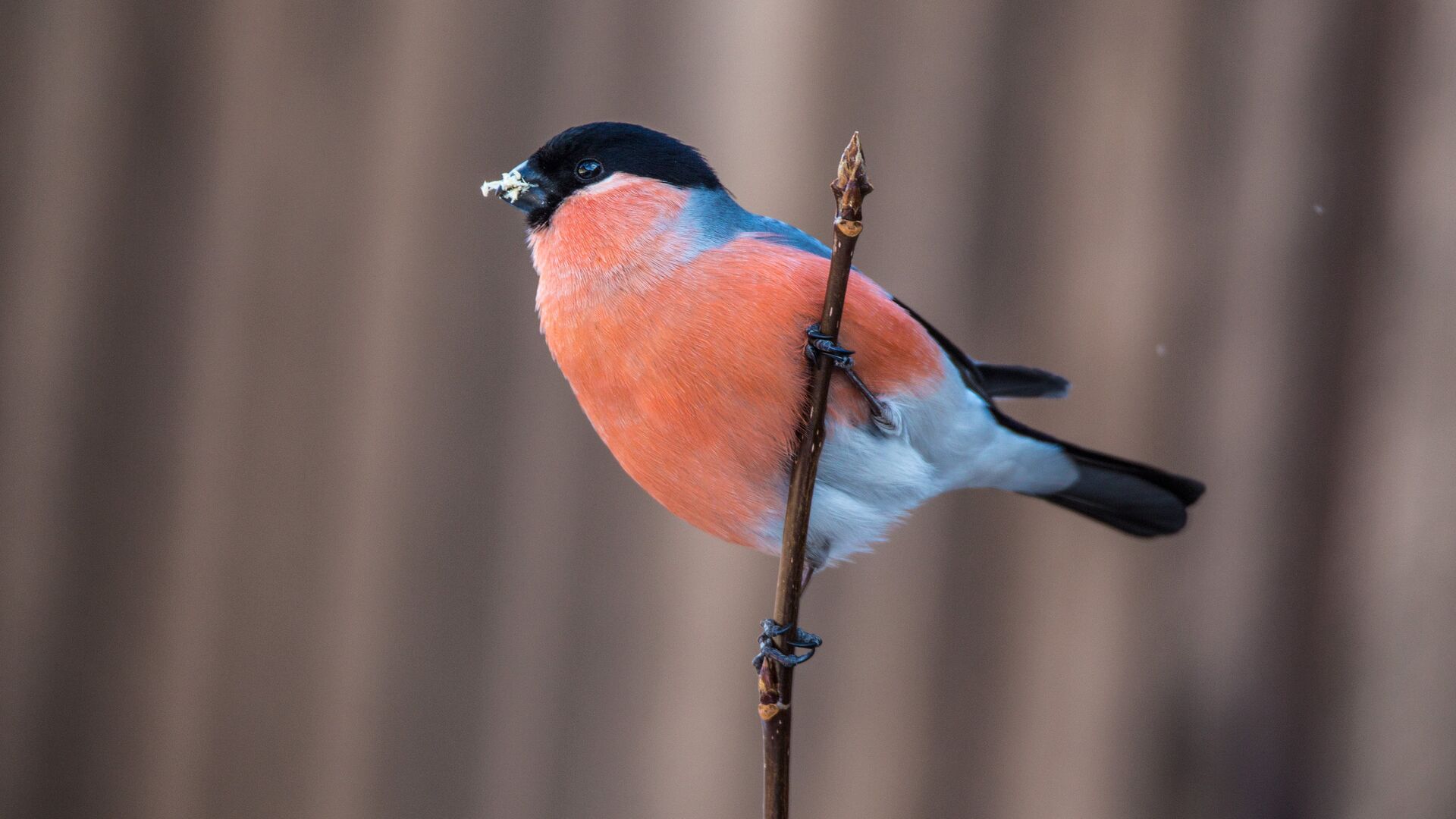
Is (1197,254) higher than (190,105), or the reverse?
(190,105)

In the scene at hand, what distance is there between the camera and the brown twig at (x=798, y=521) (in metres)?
0.60

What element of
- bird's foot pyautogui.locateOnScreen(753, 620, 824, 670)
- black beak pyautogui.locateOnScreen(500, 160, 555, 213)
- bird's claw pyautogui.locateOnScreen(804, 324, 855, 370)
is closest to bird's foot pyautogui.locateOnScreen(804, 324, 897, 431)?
bird's claw pyautogui.locateOnScreen(804, 324, 855, 370)

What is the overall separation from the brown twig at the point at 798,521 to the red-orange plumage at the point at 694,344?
0.11 meters

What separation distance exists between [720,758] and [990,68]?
1.12m

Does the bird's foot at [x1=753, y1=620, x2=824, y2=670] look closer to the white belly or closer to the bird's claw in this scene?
the white belly

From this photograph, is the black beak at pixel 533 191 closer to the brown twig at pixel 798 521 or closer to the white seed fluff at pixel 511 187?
the white seed fluff at pixel 511 187

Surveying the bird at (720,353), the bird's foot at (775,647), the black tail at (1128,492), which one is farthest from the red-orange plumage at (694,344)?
the black tail at (1128,492)

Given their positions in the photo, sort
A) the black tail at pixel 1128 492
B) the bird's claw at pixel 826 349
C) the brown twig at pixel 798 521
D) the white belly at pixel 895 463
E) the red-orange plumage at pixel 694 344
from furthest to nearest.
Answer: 1. the black tail at pixel 1128 492
2. the white belly at pixel 895 463
3. the red-orange plumage at pixel 694 344
4. the bird's claw at pixel 826 349
5. the brown twig at pixel 798 521

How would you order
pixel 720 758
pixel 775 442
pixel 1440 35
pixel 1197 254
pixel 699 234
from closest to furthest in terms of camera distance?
pixel 775 442 → pixel 699 234 → pixel 1440 35 → pixel 1197 254 → pixel 720 758

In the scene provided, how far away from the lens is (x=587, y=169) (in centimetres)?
95

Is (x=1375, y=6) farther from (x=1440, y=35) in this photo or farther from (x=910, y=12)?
(x=910, y=12)

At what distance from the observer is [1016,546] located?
1.47 meters

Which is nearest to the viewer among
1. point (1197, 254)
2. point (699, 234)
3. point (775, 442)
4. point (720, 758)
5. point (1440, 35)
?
point (775, 442)

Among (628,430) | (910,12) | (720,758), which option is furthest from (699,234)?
(720,758)
